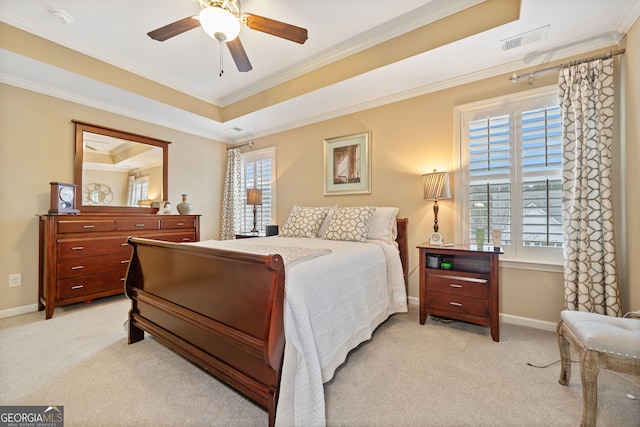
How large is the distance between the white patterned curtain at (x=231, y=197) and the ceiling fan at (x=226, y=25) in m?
2.85

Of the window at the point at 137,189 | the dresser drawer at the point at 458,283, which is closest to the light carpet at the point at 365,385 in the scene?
the dresser drawer at the point at 458,283

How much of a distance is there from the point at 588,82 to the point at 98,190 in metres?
5.41

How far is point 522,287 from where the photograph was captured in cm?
255

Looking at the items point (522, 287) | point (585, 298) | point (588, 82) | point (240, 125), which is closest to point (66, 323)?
point (240, 125)

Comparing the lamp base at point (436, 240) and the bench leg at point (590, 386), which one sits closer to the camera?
the bench leg at point (590, 386)

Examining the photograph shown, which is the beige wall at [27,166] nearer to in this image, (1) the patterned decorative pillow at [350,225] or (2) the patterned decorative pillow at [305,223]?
(2) the patterned decorative pillow at [305,223]

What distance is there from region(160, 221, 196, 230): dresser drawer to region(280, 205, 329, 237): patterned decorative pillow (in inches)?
64.5

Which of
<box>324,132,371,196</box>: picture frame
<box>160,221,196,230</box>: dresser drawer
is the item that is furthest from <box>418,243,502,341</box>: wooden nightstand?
<box>160,221,196,230</box>: dresser drawer

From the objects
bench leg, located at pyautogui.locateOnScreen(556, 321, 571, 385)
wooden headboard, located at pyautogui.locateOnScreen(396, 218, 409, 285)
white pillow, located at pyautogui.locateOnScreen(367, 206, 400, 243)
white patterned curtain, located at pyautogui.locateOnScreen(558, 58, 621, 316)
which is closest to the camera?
bench leg, located at pyautogui.locateOnScreen(556, 321, 571, 385)

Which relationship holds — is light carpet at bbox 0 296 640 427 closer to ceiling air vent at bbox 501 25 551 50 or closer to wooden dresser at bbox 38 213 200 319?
wooden dresser at bbox 38 213 200 319

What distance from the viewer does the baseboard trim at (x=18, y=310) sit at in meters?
2.79

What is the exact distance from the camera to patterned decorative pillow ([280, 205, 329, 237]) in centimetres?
323

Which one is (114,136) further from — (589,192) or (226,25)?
(589,192)

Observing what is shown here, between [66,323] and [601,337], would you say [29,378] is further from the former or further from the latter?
[601,337]
